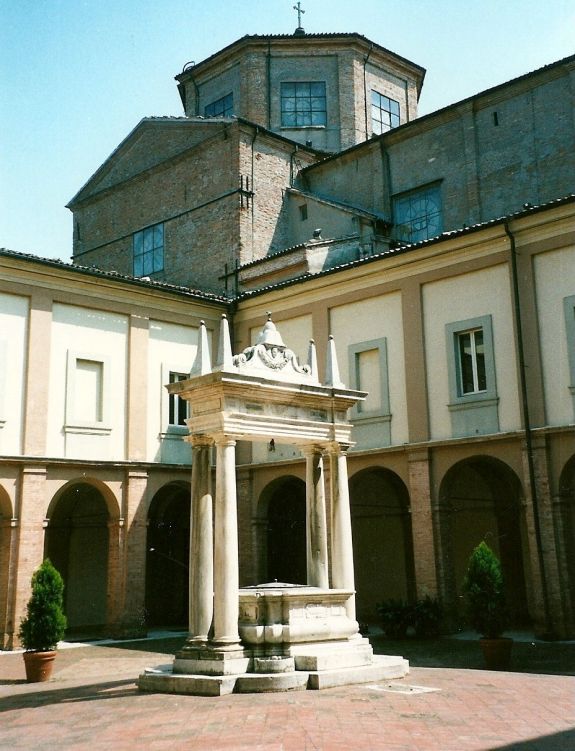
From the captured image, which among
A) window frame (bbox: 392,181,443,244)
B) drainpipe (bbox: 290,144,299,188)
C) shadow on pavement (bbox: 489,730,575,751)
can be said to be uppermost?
drainpipe (bbox: 290,144,299,188)

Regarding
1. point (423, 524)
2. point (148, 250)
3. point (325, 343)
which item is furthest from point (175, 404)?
point (148, 250)

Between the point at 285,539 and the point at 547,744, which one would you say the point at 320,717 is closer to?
the point at 547,744

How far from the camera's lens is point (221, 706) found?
9.20 metres

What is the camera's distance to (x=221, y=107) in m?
30.0

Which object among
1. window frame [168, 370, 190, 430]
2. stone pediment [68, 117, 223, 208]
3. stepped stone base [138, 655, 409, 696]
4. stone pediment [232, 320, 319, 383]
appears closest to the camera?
stepped stone base [138, 655, 409, 696]

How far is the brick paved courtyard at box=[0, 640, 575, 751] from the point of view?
24.7ft

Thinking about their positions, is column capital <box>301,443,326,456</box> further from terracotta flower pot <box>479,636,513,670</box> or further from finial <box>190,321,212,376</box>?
terracotta flower pot <box>479,636,513,670</box>

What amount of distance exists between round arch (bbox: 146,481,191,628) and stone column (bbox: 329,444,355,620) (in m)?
9.99

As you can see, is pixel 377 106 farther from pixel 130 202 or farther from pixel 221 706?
pixel 221 706

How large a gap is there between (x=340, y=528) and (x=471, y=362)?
6.69m

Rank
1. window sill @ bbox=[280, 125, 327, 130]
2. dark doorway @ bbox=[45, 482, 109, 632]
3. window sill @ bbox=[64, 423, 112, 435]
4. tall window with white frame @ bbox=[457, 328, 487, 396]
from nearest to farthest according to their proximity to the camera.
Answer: tall window with white frame @ bbox=[457, 328, 487, 396] → window sill @ bbox=[64, 423, 112, 435] → dark doorway @ bbox=[45, 482, 109, 632] → window sill @ bbox=[280, 125, 327, 130]

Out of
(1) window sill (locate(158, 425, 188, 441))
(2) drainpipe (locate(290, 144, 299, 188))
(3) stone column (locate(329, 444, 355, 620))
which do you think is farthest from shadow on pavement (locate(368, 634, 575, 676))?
(2) drainpipe (locate(290, 144, 299, 188))

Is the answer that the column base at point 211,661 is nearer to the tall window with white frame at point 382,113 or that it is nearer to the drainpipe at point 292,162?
the drainpipe at point 292,162

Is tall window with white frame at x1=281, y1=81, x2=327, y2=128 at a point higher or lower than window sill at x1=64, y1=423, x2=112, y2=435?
higher
